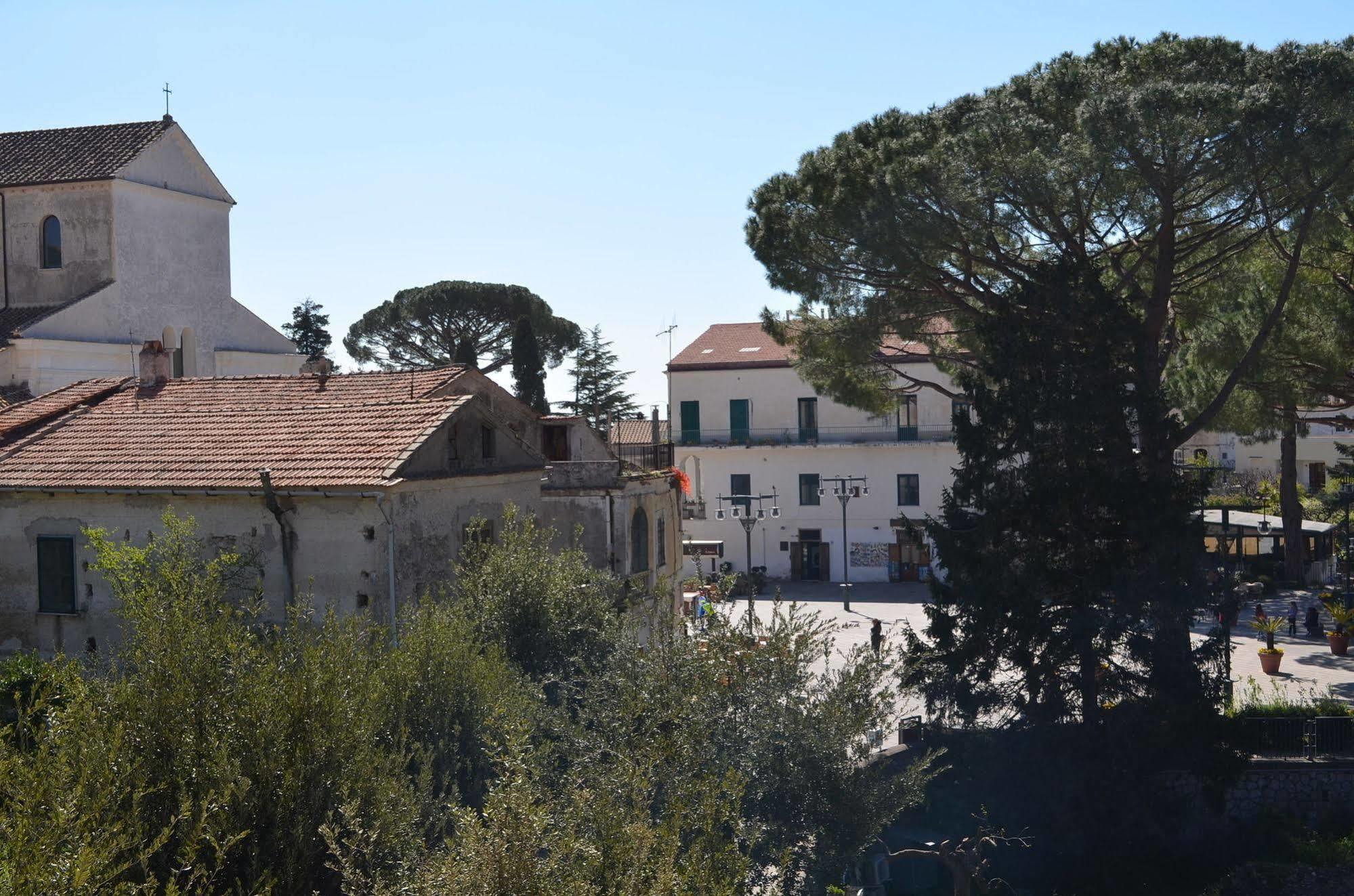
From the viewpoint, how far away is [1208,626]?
28.8m

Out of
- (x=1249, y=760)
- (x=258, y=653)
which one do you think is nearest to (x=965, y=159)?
(x=1249, y=760)

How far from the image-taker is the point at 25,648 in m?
16.0

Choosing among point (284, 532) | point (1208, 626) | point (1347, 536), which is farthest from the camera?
point (1208, 626)

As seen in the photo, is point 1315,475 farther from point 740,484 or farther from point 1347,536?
point 1347,536

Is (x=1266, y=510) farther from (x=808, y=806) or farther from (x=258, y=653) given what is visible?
(x=258, y=653)

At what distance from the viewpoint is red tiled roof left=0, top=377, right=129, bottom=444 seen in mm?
18141

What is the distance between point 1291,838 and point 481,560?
10856 mm

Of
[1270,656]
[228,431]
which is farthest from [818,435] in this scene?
[228,431]

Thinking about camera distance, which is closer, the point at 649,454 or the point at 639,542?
the point at 639,542

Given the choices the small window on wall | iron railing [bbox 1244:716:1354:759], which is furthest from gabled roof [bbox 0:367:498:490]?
iron railing [bbox 1244:716:1354:759]

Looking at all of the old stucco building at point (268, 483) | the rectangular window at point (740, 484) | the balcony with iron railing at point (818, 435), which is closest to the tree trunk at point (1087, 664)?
the old stucco building at point (268, 483)

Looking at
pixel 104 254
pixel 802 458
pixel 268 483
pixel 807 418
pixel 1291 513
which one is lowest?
pixel 1291 513

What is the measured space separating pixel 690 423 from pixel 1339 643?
25.3 metres

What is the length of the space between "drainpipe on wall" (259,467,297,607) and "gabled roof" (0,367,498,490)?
0.17m
